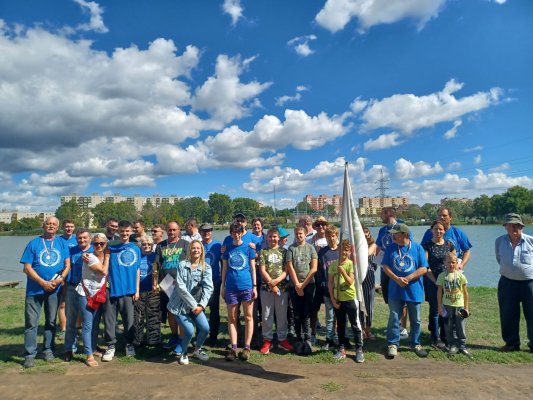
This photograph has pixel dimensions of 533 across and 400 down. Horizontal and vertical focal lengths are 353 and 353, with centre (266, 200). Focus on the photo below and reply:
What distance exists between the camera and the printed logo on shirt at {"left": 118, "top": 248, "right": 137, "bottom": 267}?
5223mm

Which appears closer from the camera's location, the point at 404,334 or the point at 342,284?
the point at 342,284

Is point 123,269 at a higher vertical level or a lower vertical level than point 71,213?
lower

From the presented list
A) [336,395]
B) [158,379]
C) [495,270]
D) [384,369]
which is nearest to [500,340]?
[384,369]

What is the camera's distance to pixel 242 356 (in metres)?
5.11

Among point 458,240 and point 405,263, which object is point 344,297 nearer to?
point 405,263

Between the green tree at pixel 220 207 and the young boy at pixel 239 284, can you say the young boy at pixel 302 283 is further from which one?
the green tree at pixel 220 207

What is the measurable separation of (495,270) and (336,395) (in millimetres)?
17294

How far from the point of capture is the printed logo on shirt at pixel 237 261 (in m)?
5.23

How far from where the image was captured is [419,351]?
5188 millimetres

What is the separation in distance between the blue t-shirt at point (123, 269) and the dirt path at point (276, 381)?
103 centimetres

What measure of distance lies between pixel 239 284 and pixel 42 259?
9.40 feet

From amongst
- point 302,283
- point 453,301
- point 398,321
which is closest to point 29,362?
point 302,283

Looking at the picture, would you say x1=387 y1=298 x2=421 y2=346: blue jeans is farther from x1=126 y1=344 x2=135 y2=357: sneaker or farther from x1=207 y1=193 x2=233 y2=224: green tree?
x1=207 y1=193 x2=233 y2=224: green tree

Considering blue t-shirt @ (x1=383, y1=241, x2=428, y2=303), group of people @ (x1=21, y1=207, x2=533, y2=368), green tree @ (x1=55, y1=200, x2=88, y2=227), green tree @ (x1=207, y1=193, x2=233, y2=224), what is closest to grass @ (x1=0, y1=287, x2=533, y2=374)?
group of people @ (x1=21, y1=207, x2=533, y2=368)
